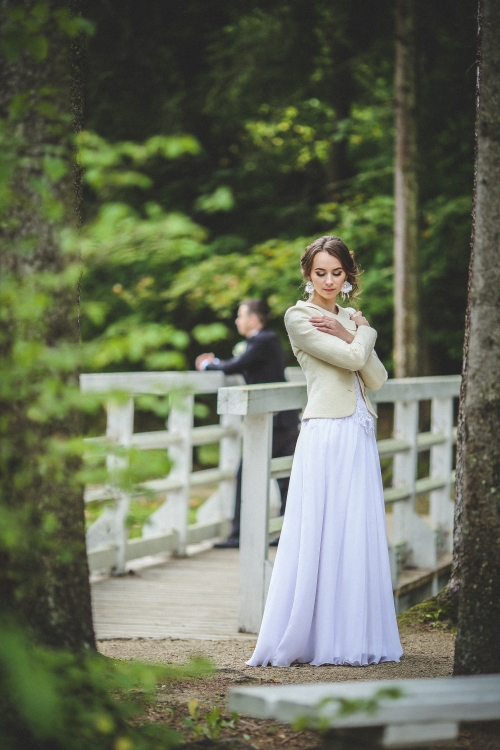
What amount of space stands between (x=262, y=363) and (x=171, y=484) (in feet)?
4.24

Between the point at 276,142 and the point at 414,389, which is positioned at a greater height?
the point at 276,142

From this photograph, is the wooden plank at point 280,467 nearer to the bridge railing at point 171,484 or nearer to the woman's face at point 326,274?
the bridge railing at point 171,484

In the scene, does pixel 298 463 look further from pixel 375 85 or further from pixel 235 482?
pixel 375 85

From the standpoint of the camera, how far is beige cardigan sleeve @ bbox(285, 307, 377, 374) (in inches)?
184

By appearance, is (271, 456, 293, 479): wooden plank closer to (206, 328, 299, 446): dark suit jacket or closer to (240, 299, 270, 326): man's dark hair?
A: (206, 328, 299, 446): dark suit jacket

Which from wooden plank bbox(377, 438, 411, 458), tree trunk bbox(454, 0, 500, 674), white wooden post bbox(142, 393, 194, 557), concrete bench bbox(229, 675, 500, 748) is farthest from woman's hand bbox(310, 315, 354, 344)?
white wooden post bbox(142, 393, 194, 557)

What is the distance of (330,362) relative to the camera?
→ 4.73 meters

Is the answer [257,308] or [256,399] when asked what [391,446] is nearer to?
[257,308]

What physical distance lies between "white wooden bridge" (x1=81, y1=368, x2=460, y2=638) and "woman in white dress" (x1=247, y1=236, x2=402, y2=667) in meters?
0.60

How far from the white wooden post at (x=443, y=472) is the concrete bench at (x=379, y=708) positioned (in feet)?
18.8

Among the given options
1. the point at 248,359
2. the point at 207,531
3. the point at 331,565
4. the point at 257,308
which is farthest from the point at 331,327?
the point at 207,531

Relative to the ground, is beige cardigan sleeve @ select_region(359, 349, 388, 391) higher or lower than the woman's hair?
lower

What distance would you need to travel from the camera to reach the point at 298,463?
483 centimetres

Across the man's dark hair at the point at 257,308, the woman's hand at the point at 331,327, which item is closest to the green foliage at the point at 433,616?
the woman's hand at the point at 331,327
